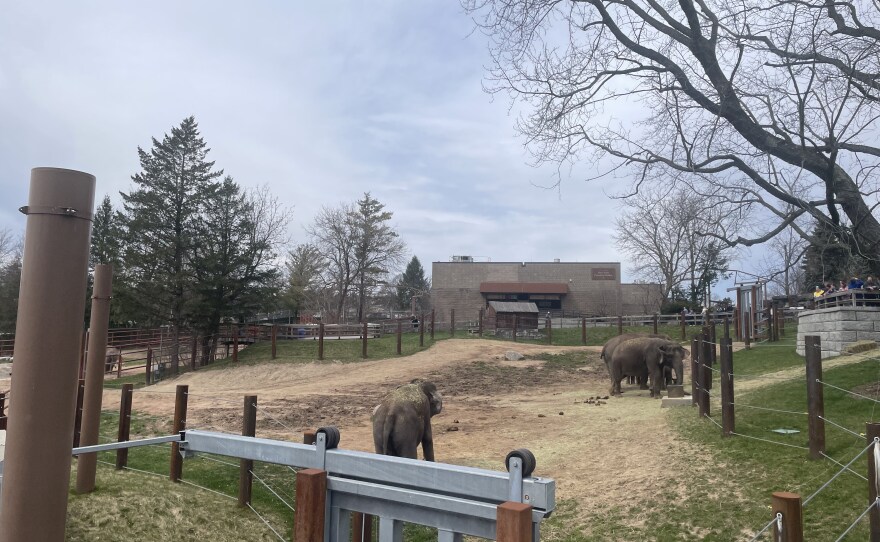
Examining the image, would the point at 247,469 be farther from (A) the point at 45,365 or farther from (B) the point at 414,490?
(B) the point at 414,490

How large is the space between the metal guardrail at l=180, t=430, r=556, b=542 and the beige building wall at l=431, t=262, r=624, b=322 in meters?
54.4

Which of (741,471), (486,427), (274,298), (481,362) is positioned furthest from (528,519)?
(274,298)

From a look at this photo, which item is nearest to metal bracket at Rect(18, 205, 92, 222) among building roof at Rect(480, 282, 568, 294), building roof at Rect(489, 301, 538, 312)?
building roof at Rect(489, 301, 538, 312)

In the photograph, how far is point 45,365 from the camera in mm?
2154

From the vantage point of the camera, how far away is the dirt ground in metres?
8.43

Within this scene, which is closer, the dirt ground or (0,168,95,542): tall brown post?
(0,168,95,542): tall brown post

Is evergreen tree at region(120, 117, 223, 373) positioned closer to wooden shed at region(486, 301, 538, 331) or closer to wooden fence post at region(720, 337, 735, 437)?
wooden shed at region(486, 301, 538, 331)

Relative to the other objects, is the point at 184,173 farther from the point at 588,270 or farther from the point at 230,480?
the point at 588,270

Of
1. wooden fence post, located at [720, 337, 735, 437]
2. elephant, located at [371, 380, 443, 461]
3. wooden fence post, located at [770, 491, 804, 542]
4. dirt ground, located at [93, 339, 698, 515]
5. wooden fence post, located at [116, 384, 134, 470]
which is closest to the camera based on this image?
wooden fence post, located at [770, 491, 804, 542]

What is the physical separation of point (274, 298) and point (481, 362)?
14.1 metres

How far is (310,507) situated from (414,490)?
14.5 inches

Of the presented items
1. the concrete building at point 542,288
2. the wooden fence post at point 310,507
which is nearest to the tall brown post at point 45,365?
the wooden fence post at point 310,507

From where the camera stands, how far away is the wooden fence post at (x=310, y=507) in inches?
83.0

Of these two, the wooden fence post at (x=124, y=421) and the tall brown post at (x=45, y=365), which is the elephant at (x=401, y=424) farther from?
the tall brown post at (x=45, y=365)
